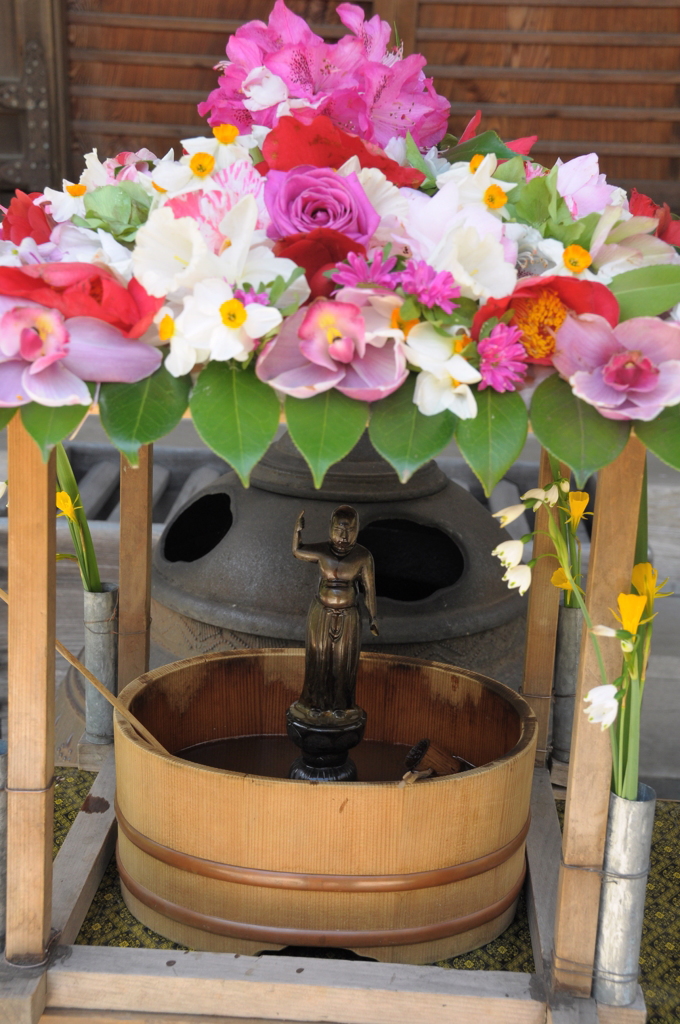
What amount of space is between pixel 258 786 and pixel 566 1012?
0.35m

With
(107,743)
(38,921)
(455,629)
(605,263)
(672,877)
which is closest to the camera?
(605,263)

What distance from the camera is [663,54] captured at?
3.32m

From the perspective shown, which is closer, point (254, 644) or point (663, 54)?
point (254, 644)

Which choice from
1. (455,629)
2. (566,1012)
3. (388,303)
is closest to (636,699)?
(566,1012)

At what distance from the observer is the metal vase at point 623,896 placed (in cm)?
90

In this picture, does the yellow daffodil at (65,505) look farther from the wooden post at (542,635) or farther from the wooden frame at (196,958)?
the wooden post at (542,635)

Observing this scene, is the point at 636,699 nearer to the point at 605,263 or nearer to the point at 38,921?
the point at 605,263

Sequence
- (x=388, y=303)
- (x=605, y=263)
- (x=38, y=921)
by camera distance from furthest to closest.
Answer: (x=38, y=921), (x=605, y=263), (x=388, y=303)

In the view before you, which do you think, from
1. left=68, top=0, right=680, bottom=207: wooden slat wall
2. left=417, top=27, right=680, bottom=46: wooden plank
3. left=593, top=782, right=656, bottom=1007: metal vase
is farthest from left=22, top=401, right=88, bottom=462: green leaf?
left=417, top=27, right=680, bottom=46: wooden plank

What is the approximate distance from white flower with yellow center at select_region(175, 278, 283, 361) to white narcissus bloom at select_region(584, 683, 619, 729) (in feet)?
1.31

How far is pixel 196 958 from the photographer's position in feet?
3.23

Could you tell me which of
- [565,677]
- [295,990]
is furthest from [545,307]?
[565,677]

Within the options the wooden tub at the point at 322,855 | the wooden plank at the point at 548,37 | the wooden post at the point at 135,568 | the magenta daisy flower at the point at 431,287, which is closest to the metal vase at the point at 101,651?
the wooden post at the point at 135,568

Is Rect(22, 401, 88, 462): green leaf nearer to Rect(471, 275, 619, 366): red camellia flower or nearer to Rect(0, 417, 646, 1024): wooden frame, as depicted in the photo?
Rect(0, 417, 646, 1024): wooden frame
